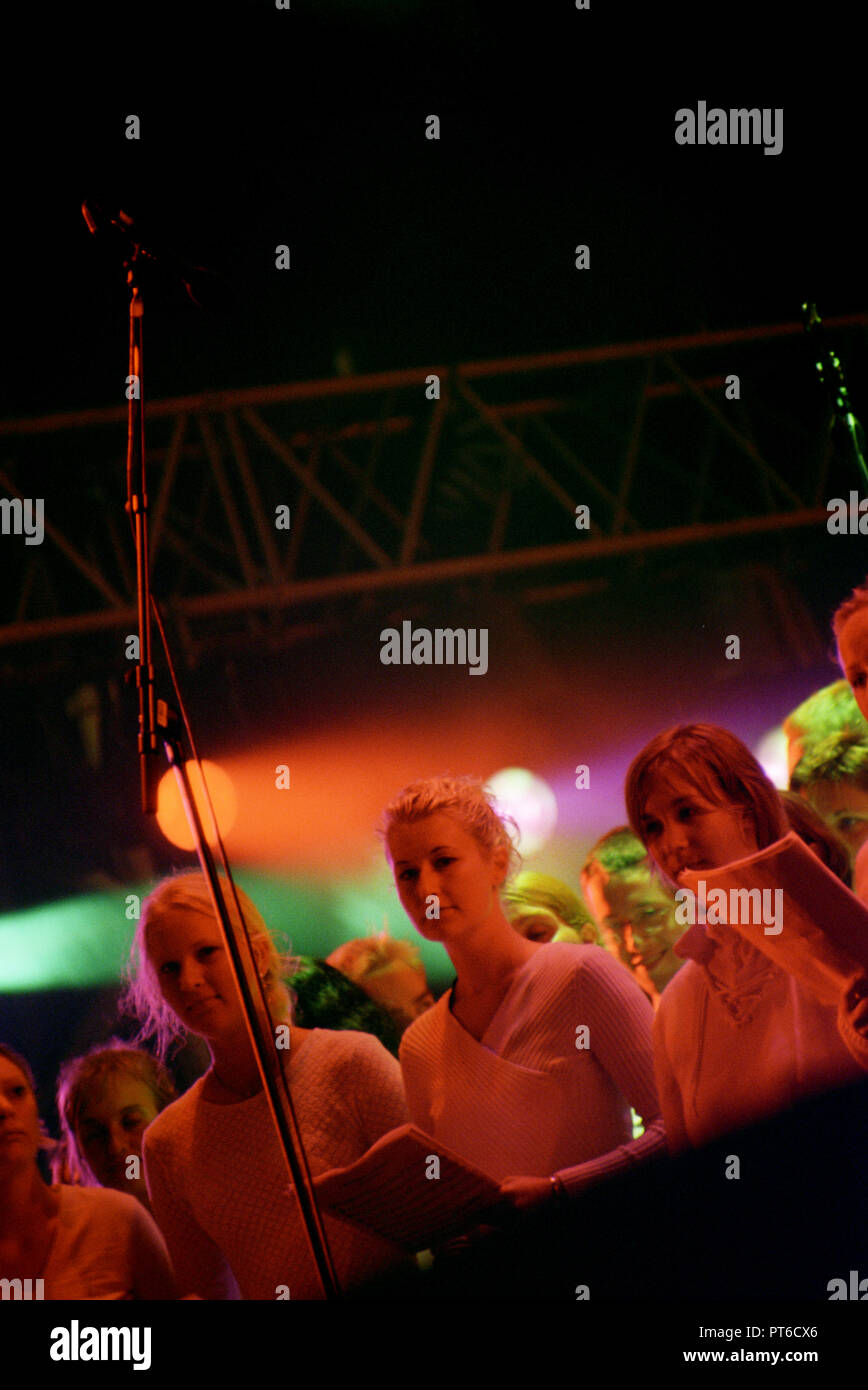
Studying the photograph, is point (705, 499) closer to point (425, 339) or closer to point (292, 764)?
point (425, 339)

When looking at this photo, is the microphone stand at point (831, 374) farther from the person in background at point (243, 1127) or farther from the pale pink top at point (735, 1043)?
the person in background at point (243, 1127)

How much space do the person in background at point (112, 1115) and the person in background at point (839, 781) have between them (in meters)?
1.81

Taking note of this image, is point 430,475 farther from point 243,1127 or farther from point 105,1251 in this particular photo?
point 105,1251

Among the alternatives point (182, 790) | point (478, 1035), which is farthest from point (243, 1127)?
point (182, 790)

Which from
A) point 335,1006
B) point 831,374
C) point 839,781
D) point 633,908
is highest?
point 831,374

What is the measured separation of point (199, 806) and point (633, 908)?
119 centimetres

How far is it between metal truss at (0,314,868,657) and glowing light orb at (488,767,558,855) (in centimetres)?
54

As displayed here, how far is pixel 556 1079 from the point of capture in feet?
10.1

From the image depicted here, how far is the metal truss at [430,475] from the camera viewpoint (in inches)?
145

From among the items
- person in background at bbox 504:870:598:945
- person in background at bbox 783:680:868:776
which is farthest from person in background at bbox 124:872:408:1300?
person in background at bbox 783:680:868:776

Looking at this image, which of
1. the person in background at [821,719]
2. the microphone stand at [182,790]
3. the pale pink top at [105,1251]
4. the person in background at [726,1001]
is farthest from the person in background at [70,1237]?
the person in background at [821,719]

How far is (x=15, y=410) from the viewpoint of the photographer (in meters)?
3.83
